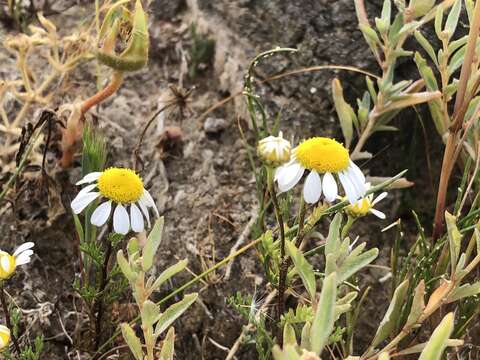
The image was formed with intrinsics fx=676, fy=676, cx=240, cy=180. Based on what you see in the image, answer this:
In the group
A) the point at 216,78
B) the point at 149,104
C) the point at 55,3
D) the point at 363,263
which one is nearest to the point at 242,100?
the point at 216,78

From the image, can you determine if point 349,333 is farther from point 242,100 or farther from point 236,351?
point 242,100

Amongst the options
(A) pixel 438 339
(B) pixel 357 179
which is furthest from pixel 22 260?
(A) pixel 438 339

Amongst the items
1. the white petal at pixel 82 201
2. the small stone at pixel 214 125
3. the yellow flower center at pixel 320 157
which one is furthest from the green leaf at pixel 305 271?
the small stone at pixel 214 125

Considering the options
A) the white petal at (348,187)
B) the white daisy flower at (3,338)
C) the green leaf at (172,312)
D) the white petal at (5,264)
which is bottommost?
the white daisy flower at (3,338)

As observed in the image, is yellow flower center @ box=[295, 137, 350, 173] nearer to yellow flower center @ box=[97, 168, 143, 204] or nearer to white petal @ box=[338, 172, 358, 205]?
white petal @ box=[338, 172, 358, 205]

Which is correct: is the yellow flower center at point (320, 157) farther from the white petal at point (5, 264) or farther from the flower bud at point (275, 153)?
the white petal at point (5, 264)

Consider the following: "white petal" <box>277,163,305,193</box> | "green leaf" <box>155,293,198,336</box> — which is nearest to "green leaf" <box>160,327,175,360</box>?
"green leaf" <box>155,293,198,336</box>
